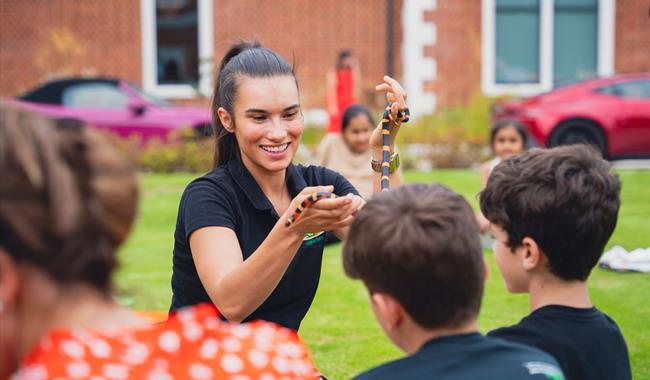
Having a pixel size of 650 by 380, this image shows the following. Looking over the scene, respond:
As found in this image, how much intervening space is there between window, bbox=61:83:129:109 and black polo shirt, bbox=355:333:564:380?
39.9 ft

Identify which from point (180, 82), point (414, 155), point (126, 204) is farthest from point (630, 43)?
point (126, 204)

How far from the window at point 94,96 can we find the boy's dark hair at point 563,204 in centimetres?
1167

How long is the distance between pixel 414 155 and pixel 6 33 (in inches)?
313

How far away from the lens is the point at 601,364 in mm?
2266

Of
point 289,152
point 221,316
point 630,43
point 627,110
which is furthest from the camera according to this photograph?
point 630,43

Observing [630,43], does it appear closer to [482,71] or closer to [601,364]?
[482,71]

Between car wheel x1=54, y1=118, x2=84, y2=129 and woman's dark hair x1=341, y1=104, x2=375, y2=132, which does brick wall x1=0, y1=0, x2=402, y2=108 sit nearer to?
woman's dark hair x1=341, y1=104, x2=375, y2=132

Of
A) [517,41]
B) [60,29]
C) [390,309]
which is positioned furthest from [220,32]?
[390,309]

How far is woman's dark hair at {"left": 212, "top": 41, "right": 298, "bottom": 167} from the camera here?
2.92m

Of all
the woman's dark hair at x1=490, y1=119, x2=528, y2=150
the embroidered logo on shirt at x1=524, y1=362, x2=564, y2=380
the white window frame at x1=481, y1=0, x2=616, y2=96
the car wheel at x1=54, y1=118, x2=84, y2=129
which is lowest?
the embroidered logo on shirt at x1=524, y1=362, x2=564, y2=380

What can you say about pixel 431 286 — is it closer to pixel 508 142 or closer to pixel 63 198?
pixel 63 198

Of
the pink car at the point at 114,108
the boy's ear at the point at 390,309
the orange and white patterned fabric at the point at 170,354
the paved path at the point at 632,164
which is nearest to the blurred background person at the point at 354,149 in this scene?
the pink car at the point at 114,108

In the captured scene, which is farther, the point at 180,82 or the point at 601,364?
the point at 180,82

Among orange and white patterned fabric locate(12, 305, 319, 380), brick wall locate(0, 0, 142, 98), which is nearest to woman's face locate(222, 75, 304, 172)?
orange and white patterned fabric locate(12, 305, 319, 380)
